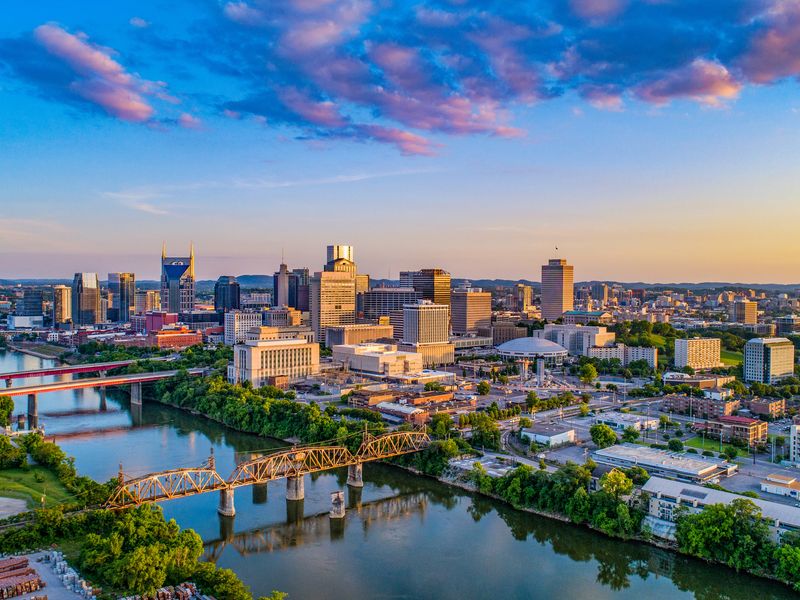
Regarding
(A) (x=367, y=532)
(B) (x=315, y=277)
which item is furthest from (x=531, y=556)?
(B) (x=315, y=277)

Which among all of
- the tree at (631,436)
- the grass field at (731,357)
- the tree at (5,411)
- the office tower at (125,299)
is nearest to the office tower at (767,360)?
the grass field at (731,357)

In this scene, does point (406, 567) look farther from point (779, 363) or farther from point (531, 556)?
point (779, 363)

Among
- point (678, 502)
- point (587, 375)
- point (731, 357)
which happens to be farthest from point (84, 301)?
point (678, 502)

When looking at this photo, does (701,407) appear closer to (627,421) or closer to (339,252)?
(627,421)

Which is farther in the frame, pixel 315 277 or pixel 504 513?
pixel 315 277

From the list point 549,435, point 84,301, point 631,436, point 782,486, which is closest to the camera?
point 782,486

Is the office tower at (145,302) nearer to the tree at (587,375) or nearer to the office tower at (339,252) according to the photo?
the office tower at (339,252)

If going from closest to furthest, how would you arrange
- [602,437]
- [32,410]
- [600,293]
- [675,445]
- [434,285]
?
[675,445]
[602,437]
[32,410]
[434,285]
[600,293]
